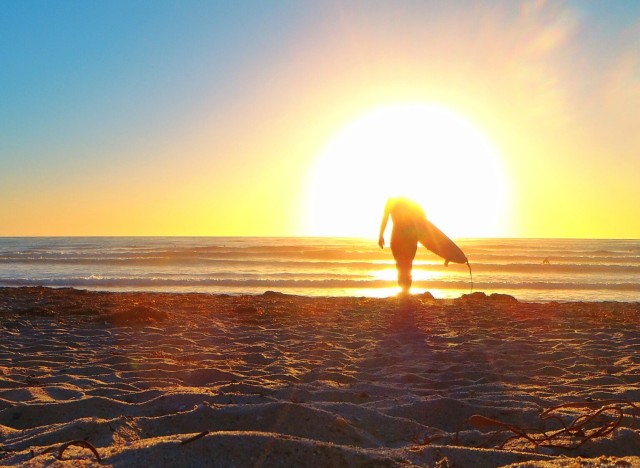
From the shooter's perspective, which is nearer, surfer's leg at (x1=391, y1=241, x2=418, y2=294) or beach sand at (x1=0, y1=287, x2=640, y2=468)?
beach sand at (x1=0, y1=287, x2=640, y2=468)

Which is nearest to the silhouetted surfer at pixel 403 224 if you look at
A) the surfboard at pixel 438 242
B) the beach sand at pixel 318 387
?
the surfboard at pixel 438 242

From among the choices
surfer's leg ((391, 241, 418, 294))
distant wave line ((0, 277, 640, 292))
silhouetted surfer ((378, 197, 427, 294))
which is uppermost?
silhouetted surfer ((378, 197, 427, 294))

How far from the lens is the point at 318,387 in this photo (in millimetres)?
4418

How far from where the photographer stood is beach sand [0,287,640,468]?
244cm

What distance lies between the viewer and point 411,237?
11375mm

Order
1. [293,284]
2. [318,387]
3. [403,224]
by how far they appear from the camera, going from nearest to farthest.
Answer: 1. [318,387]
2. [403,224]
3. [293,284]

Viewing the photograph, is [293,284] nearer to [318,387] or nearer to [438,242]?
[438,242]

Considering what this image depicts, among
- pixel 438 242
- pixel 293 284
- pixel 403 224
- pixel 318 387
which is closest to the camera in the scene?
pixel 318 387

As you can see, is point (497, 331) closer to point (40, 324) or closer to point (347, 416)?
point (347, 416)

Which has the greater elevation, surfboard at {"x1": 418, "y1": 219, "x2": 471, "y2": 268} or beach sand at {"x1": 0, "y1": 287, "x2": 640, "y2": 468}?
surfboard at {"x1": 418, "y1": 219, "x2": 471, "y2": 268}

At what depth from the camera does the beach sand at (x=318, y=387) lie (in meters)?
2.44

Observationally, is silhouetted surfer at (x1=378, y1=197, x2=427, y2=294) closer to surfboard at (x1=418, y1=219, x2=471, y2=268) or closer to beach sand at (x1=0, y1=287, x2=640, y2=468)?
surfboard at (x1=418, y1=219, x2=471, y2=268)

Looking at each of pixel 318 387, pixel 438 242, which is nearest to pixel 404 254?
pixel 438 242

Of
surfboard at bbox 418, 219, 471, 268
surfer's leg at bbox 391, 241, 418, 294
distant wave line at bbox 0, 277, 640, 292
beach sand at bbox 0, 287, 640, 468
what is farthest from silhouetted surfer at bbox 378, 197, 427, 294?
distant wave line at bbox 0, 277, 640, 292
